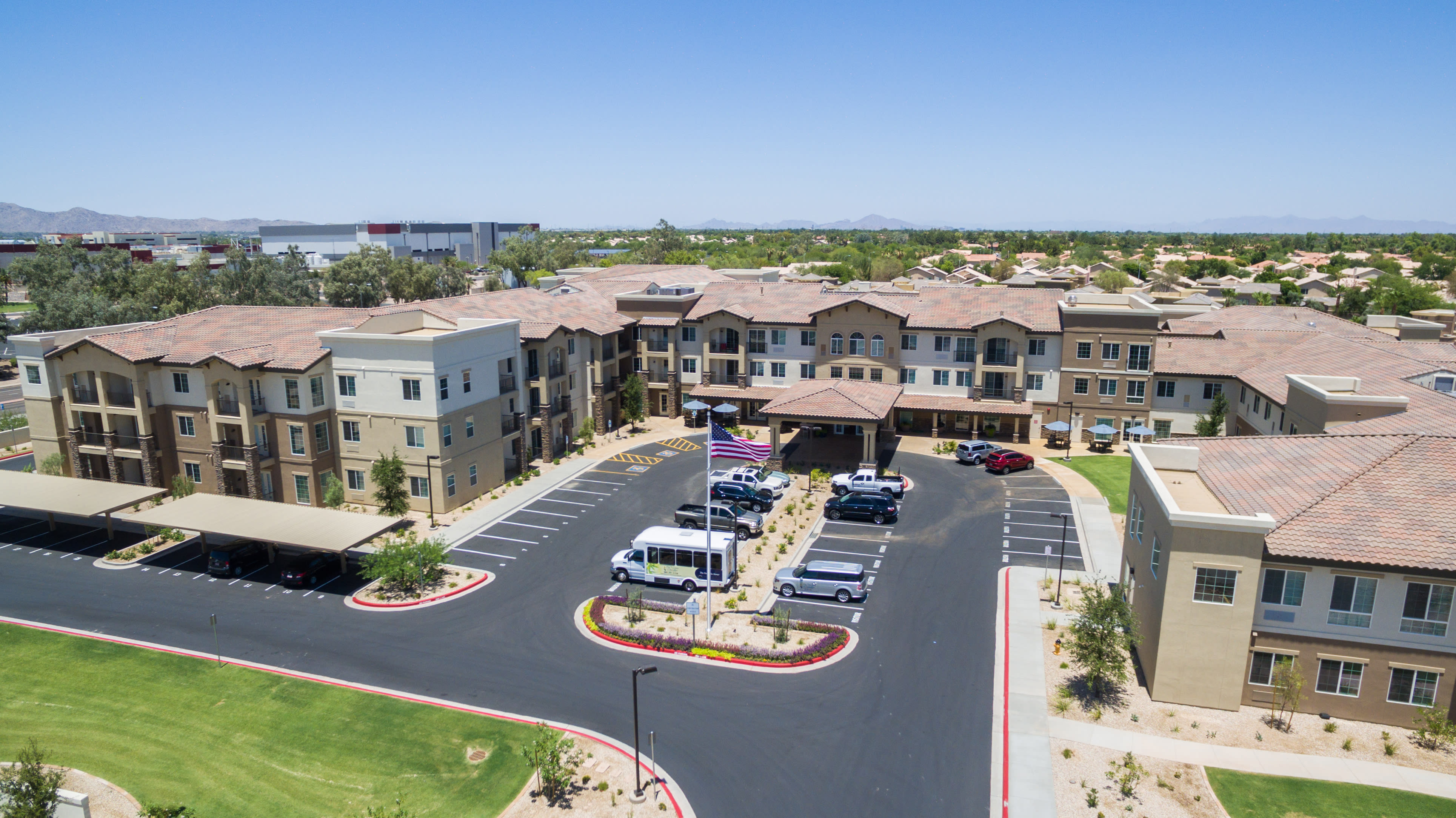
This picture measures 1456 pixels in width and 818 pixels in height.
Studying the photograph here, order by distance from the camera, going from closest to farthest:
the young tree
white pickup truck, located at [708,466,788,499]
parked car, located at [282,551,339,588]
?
1. parked car, located at [282,551,339,588]
2. the young tree
3. white pickup truck, located at [708,466,788,499]

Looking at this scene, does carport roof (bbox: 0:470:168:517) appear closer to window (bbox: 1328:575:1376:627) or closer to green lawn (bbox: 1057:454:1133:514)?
window (bbox: 1328:575:1376:627)

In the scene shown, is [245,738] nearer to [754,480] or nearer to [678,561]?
[678,561]

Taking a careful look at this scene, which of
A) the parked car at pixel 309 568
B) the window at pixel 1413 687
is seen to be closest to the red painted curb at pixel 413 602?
the parked car at pixel 309 568

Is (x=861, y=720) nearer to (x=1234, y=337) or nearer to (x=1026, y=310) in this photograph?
(x=1026, y=310)

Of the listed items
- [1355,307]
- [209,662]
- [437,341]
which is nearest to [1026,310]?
[437,341]

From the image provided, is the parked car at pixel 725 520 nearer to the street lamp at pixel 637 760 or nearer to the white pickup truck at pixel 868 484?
the white pickup truck at pixel 868 484

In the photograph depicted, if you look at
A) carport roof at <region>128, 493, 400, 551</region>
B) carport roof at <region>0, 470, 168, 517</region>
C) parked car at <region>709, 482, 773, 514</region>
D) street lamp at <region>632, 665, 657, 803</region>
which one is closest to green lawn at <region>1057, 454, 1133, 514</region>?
parked car at <region>709, 482, 773, 514</region>

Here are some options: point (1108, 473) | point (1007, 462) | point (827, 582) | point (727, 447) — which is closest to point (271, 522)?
point (727, 447)
